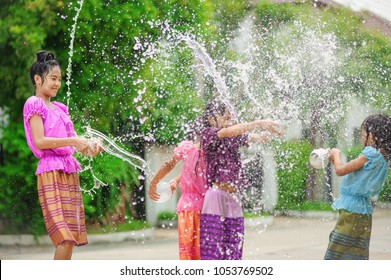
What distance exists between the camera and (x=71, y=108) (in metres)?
4.26

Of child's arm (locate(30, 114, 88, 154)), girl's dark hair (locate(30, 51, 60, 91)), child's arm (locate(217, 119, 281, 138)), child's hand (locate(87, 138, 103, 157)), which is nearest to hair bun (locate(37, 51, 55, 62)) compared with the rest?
girl's dark hair (locate(30, 51, 60, 91))

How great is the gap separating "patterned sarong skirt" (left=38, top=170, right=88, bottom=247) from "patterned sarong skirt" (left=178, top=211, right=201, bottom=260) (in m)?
0.47

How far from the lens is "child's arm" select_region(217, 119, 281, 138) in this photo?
333cm

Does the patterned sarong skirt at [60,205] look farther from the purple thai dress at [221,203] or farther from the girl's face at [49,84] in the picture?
the purple thai dress at [221,203]

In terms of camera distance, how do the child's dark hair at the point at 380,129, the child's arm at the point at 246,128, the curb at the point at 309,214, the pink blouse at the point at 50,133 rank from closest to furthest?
the child's arm at the point at 246,128 → the pink blouse at the point at 50,133 → the child's dark hair at the point at 380,129 → the curb at the point at 309,214

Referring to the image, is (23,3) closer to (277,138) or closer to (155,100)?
(155,100)

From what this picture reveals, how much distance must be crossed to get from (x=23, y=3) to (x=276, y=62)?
4.83 feet

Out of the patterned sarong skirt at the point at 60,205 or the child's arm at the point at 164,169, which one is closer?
the patterned sarong skirt at the point at 60,205

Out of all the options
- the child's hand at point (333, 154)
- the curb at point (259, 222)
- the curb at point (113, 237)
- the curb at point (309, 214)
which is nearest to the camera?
the child's hand at point (333, 154)

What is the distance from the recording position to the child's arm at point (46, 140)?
3361 mm

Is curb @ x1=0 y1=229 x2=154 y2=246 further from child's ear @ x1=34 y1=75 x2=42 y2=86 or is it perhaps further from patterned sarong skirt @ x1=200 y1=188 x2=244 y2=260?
child's ear @ x1=34 y1=75 x2=42 y2=86

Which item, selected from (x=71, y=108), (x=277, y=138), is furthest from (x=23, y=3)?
(x=277, y=138)

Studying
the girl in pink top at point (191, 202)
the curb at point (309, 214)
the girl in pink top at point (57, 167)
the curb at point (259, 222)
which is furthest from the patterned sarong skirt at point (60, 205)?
the curb at point (309, 214)

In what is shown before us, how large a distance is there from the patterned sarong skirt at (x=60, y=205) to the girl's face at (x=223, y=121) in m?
0.68
